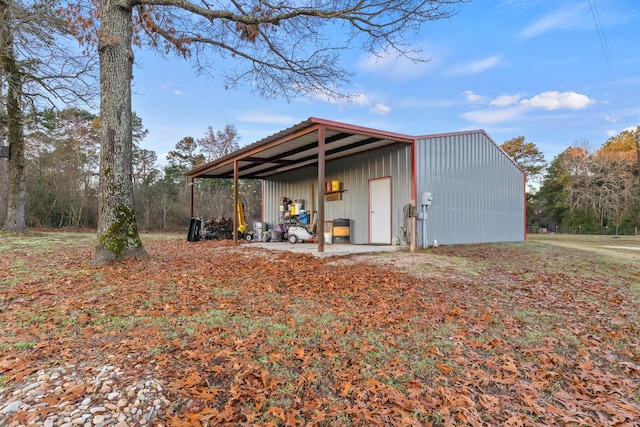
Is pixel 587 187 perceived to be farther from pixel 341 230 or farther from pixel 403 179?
pixel 341 230

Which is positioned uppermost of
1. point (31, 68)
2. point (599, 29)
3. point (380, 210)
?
point (599, 29)

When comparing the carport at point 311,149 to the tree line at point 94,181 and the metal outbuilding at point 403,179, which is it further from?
the tree line at point 94,181

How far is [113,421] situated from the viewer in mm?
1713

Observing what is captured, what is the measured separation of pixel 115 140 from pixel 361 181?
6868mm

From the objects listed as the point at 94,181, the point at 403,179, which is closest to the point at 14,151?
the point at 94,181

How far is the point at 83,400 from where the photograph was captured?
6.04ft

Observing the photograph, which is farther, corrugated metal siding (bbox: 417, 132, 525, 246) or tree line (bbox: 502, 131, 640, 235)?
tree line (bbox: 502, 131, 640, 235)

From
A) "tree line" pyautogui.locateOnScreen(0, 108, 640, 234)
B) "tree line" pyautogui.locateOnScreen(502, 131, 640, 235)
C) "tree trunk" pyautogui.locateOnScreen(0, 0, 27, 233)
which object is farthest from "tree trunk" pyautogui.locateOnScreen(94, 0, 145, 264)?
"tree line" pyautogui.locateOnScreen(502, 131, 640, 235)

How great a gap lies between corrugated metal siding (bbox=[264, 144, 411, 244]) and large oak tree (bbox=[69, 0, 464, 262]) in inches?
121

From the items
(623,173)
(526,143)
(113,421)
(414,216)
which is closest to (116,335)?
(113,421)

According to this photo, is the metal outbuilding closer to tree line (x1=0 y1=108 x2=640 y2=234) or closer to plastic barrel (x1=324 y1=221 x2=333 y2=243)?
plastic barrel (x1=324 y1=221 x2=333 y2=243)

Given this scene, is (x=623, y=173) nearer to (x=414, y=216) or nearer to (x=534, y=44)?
(x=534, y=44)

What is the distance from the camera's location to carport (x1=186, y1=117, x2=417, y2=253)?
688 centimetres

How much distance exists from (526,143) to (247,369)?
3990 cm
